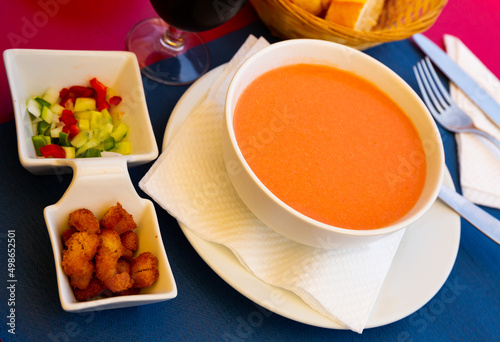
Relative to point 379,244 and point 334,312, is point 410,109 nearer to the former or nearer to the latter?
point 379,244

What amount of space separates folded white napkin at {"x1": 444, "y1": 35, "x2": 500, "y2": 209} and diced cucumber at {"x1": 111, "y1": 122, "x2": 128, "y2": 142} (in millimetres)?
1139

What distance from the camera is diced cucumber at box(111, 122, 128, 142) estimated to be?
1.35 m

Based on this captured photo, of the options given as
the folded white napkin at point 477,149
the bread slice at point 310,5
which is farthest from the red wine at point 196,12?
the folded white napkin at point 477,149

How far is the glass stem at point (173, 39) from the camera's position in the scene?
1.63 meters

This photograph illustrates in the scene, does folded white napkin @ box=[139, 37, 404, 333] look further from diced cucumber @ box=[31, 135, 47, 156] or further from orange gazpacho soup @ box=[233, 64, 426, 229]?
diced cucumber @ box=[31, 135, 47, 156]

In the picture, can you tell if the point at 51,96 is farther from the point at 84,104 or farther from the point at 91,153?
the point at 91,153

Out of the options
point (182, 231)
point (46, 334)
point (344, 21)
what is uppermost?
point (344, 21)

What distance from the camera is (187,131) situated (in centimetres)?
137

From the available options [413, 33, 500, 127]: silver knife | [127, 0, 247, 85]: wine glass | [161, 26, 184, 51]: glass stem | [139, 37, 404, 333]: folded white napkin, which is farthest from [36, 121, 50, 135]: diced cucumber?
[413, 33, 500, 127]: silver knife

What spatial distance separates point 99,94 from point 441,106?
1.25m

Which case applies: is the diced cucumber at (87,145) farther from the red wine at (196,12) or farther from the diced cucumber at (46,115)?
the red wine at (196,12)

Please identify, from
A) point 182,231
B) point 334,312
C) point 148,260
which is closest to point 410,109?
point 334,312

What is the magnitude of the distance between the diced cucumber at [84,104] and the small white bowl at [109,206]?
10.0 inches

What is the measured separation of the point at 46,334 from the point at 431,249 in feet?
3.41
